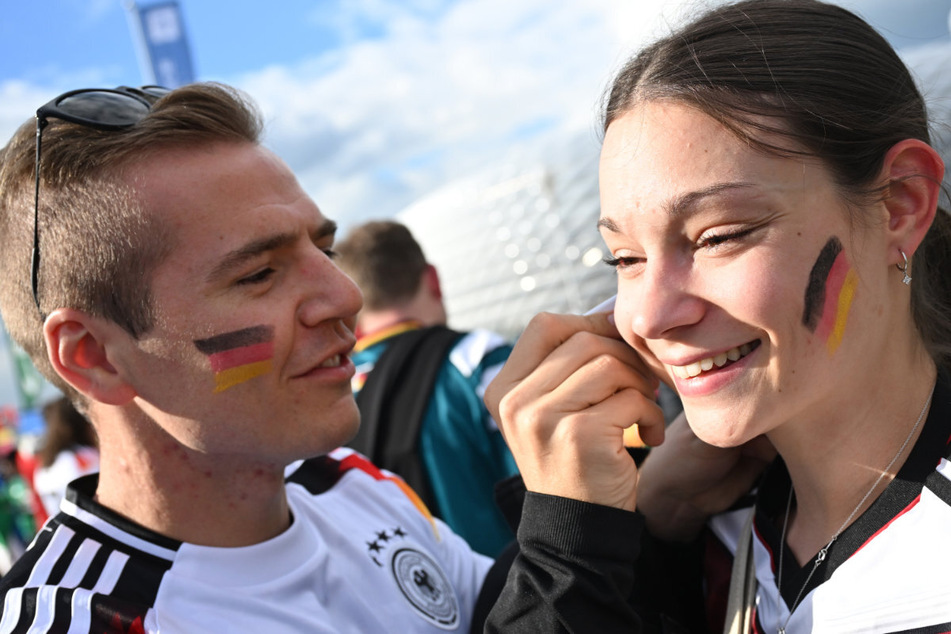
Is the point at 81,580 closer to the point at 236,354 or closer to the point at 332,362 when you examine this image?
the point at 236,354

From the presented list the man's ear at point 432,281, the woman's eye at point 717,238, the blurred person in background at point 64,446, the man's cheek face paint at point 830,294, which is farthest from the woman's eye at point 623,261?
the blurred person in background at point 64,446

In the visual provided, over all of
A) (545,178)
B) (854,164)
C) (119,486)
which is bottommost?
(545,178)

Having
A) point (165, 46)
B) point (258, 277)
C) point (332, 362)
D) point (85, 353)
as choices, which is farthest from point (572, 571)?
point (165, 46)

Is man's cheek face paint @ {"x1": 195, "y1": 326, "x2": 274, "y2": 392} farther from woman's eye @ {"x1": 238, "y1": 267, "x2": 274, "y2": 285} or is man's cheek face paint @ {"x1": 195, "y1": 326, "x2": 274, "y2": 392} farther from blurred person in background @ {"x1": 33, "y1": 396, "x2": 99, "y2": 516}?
blurred person in background @ {"x1": 33, "y1": 396, "x2": 99, "y2": 516}

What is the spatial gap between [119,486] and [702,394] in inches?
62.6

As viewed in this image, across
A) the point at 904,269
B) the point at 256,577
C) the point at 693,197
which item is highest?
the point at 693,197

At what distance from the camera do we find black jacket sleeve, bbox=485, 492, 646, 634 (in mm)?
1727

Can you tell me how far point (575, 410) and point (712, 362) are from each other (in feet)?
1.14

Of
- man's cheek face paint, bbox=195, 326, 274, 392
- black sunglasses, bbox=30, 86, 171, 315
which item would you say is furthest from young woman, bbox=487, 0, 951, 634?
black sunglasses, bbox=30, 86, 171, 315

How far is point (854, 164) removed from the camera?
1.64m

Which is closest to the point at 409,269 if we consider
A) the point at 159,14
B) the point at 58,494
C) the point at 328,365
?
the point at 328,365

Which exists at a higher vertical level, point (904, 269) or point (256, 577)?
point (904, 269)

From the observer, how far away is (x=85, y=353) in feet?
7.00

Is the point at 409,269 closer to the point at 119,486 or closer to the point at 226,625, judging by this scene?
the point at 119,486
